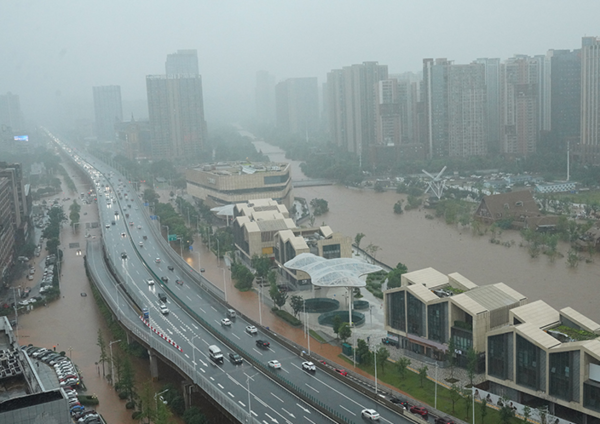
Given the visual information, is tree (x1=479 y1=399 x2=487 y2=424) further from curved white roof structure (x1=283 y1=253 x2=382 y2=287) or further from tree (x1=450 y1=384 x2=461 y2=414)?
curved white roof structure (x1=283 y1=253 x2=382 y2=287)

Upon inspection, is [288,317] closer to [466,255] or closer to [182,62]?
[466,255]

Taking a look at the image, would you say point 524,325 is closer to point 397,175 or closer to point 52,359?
point 52,359

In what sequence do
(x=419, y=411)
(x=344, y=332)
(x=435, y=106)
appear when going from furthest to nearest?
(x=435, y=106)
(x=344, y=332)
(x=419, y=411)

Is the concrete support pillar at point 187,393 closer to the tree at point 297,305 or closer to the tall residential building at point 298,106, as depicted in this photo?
the tree at point 297,305

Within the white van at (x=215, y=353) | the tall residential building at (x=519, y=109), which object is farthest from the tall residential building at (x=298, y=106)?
the white van at (x=215, y=353)

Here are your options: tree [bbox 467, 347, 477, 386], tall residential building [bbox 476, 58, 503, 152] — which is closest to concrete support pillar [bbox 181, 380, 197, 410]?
tree [bbox 467, 347, 477, 386]

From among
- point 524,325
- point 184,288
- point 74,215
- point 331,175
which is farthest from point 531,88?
point 524,325

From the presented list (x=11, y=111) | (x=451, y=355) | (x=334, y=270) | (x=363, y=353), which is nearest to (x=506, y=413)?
(x=451, y=355)
